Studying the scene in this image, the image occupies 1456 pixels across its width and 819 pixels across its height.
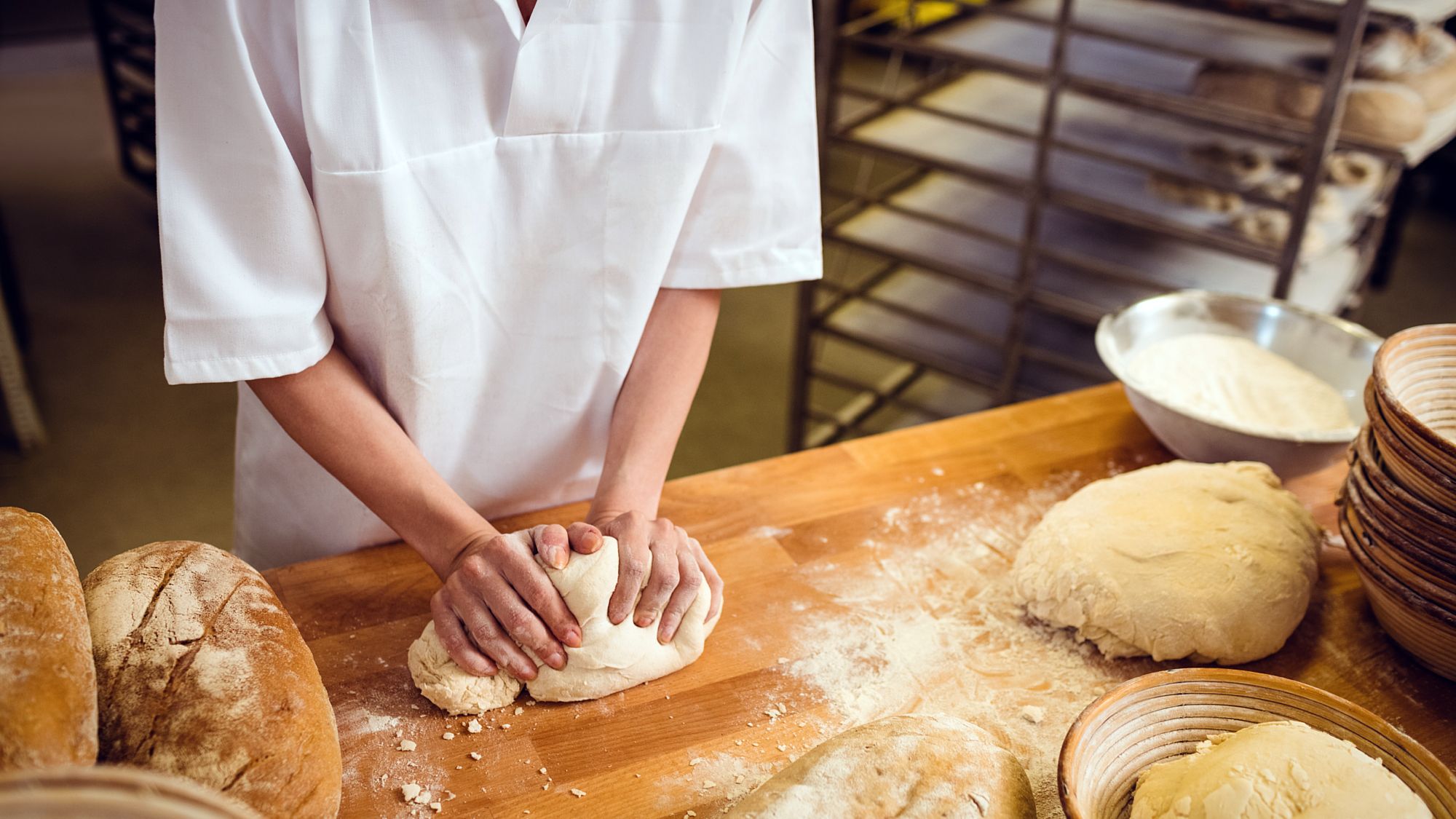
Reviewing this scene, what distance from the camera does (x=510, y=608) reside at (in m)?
1.05

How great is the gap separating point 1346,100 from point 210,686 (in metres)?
2.33

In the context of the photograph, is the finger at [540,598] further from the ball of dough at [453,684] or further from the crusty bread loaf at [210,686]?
the crusty bread loaf at [210,686]

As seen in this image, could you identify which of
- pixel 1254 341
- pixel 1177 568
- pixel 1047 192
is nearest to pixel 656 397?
pixel 1177 568

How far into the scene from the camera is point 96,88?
6.73 m

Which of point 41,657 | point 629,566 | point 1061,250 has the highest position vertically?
point 41,657

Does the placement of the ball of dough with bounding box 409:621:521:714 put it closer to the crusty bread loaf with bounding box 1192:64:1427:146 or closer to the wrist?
the wrist

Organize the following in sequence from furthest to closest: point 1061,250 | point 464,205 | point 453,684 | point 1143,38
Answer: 1. point 1061,250
2. point 1143,38
3. point 464,205
4. point 453,684

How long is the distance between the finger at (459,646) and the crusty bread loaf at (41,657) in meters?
0.31

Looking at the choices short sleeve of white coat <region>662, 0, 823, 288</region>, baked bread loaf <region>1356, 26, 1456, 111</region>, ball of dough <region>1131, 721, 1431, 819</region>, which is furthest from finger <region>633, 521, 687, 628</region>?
baked bread loaf <region>1356, 26, 1456, 111</region>

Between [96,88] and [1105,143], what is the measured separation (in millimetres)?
6641

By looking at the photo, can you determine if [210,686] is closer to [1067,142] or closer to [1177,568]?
[1177,568]

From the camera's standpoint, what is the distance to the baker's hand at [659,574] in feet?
3.55

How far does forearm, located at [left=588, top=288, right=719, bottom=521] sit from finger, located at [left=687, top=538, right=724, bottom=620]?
0.13 m

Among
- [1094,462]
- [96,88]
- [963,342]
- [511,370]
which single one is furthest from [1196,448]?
[96,88]
